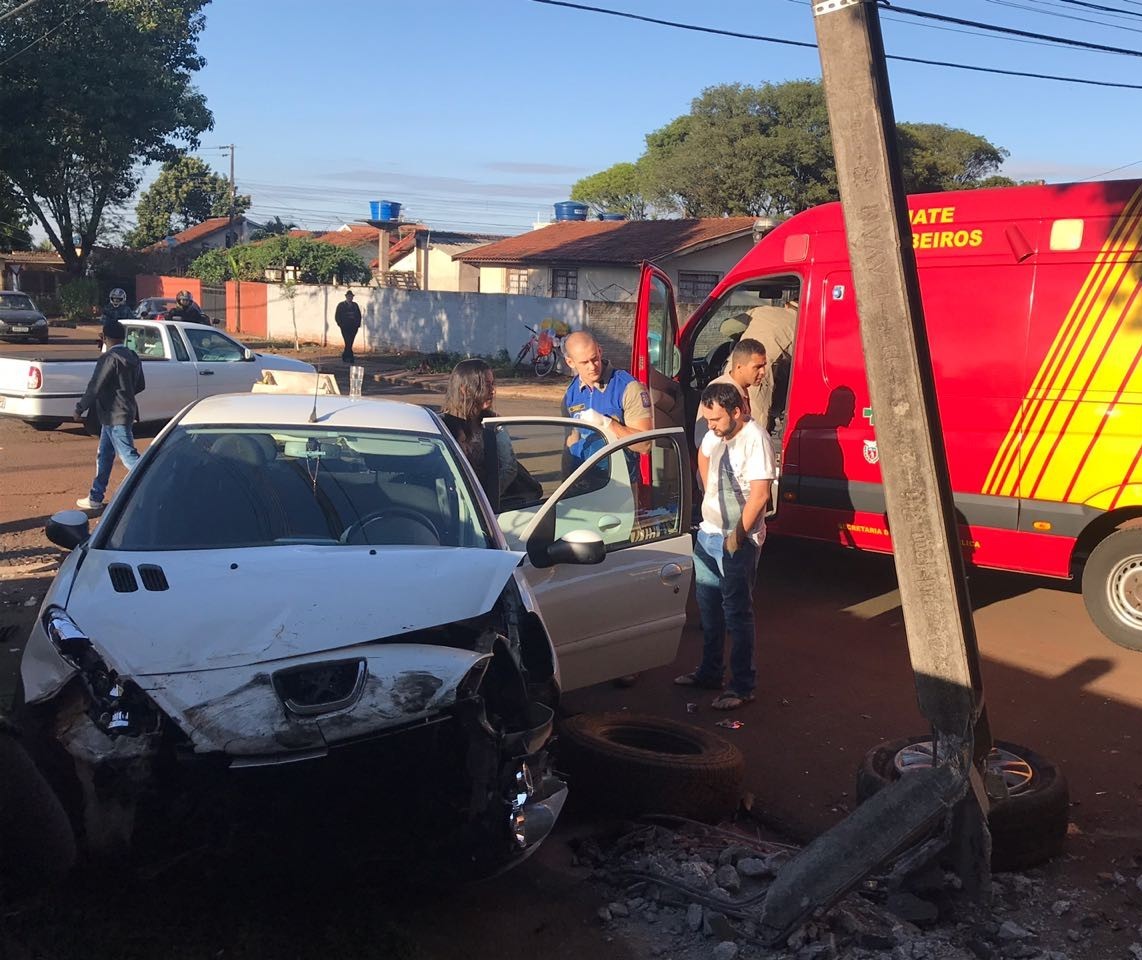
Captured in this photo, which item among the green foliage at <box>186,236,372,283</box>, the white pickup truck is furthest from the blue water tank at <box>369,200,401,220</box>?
the white pickup truck

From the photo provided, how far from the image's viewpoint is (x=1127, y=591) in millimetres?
7195

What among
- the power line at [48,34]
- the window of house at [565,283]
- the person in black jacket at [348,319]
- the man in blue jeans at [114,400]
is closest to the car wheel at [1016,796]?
the man in blue jeans at [114,400]

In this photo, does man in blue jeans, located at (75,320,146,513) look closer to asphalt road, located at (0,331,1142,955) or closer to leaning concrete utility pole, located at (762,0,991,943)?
asphalt road, located at (0,331,1142,955)

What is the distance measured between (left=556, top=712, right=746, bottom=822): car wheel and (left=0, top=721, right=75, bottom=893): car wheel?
2.42 meters

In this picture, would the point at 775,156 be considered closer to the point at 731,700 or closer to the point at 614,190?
the point at 614,190

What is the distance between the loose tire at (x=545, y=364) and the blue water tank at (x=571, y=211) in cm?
1747

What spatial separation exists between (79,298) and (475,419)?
45908 millimetres

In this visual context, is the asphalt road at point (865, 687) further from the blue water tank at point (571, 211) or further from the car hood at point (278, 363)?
the blue water tank at point (571, 211)

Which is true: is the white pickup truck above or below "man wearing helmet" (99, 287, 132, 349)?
below

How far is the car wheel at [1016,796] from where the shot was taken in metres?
4.18

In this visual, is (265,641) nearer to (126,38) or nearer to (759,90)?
(126,38)

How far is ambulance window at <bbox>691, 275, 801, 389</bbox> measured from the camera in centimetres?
884

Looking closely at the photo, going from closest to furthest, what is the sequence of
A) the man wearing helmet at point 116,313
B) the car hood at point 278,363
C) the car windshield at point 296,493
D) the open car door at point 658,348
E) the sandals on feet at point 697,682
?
the car windshield at point 296,493
the sandals on feet at point 697,682
the open car door at point 658,348
the man wearing helmet at point 116,313
the car hood at point 278,363

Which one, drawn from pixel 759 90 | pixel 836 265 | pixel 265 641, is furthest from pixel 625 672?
pixel 759 90
